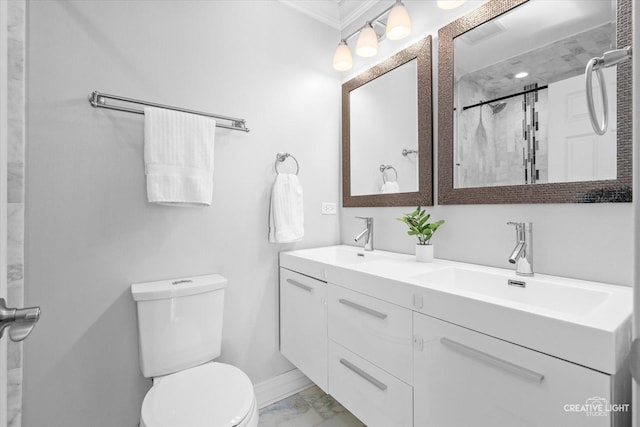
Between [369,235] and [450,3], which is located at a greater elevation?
[450,3]

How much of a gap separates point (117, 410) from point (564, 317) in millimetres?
1733

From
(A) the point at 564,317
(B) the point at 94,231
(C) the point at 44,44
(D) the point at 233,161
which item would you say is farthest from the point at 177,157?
(A) the point at 564,317

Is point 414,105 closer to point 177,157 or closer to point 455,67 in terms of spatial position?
point 455,67

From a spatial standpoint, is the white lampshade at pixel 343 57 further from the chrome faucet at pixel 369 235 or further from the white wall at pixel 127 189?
the chrome faucet at pixel 369 235

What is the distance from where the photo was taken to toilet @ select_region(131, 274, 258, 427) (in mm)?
974

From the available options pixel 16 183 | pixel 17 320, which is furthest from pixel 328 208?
pixel 17 320

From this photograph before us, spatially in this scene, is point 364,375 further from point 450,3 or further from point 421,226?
point 450,3

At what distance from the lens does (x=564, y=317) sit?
2.21ft

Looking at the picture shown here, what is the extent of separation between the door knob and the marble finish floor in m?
1.37

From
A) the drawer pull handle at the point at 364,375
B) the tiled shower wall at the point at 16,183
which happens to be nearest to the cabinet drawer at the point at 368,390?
the drawer pull handle at the point at 364,375

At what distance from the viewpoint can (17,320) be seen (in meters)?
0.50

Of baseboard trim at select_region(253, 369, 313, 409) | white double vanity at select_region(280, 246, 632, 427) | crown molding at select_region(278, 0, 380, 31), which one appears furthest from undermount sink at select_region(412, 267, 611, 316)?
crown molding at select_region(278, 0, 380, 31)

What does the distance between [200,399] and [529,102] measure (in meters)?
1.67

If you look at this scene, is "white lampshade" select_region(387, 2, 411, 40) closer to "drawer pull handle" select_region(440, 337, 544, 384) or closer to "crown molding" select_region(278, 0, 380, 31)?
"crown molding" select_region(278, 0, 380, 31)
